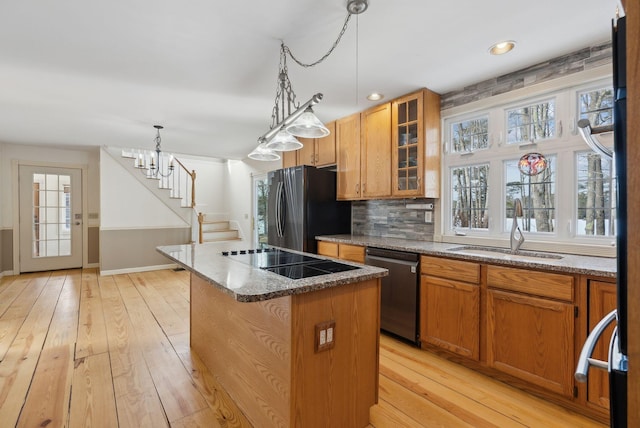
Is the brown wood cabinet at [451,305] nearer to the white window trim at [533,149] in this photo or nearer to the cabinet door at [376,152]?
the white window trim at [533,149]

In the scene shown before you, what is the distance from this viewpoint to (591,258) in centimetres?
216

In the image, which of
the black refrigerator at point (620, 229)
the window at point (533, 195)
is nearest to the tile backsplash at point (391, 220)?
the window at point (533, 195)

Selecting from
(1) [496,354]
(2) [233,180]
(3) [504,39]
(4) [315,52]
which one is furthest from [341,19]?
(2) [233,180]

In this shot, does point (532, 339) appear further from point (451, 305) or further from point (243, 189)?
point (243, 189)

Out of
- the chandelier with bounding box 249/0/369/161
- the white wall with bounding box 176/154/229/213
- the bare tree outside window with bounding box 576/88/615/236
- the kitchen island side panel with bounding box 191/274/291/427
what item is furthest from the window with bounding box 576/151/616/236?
the white wall with bounding box 176/154/229/213

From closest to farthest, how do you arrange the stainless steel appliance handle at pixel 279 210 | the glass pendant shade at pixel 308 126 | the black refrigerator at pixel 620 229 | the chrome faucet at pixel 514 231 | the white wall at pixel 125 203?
1. the black refrigerator at pixel 620 229
2. the glass pendant shade at pixel 308 126
3. the chrome faucet at pixel 514 231
4. the stainless steel appliance handle at pixel 279 210
5. the white wall at pixel 125 203

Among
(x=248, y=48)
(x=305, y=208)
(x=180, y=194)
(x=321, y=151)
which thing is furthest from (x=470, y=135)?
(x=180, y=194)

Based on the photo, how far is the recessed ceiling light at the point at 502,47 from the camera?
2262mm

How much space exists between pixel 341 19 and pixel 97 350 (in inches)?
129

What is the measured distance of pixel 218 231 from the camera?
7.20 m

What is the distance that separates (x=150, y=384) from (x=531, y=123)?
3.63 metres

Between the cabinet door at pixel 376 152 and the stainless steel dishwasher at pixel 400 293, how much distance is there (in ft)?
2.59

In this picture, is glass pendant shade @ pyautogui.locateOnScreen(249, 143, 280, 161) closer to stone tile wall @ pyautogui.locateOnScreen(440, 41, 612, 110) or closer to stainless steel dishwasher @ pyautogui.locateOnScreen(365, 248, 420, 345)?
stainless steel dishwasher @ pyautogui.locateOnScreen(365, 248, 420, 345)

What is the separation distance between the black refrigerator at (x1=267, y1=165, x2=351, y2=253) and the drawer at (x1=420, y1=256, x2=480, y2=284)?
1.54 meters
